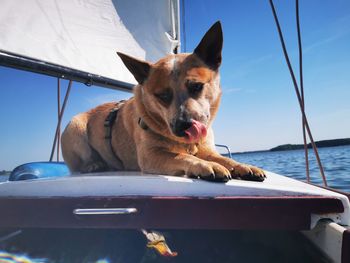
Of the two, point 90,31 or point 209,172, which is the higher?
point 90,31

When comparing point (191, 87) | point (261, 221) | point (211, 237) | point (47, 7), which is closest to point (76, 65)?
point (47, 7)

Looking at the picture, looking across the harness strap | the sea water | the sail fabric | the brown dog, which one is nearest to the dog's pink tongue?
the brown dog

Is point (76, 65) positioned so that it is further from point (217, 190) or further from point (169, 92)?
point (217, 190)

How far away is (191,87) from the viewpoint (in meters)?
1.95

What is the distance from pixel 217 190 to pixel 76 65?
2705 millimetres

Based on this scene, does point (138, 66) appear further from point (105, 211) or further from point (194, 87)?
point (105, 211)

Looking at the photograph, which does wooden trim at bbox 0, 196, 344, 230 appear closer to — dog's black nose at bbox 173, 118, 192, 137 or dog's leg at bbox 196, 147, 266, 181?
dog's leg at bbox 196, 147, 266, 181

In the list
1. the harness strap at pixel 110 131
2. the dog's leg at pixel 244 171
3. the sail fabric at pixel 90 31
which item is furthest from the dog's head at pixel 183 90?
the sail fabric at pixel 90 31

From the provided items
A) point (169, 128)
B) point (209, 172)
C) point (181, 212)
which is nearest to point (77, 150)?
point (169, 128)

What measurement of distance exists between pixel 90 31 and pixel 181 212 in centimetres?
299

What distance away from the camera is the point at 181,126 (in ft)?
5.65

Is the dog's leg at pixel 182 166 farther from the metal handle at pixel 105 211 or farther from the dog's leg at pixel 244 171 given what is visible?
the metal handle at pixel 105 211

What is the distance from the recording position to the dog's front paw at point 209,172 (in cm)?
132

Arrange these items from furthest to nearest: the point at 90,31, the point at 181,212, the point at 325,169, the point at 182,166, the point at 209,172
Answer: the point at 325,169 < the point at 90,31 < the point at 182,166 < the point at 209,172 < the point at 181,212
